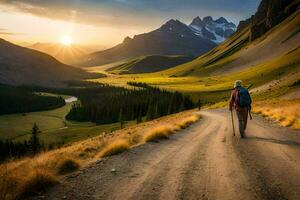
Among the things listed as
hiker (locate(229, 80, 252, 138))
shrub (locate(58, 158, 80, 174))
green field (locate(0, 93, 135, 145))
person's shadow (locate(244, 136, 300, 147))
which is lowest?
green field (locate(0, 93, 135, 145))

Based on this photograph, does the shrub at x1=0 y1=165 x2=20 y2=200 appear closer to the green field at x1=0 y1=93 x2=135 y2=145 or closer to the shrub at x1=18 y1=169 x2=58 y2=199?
the shrub at x1=18 y1=169 x2=58 y2=199

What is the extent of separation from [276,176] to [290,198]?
7.32ft

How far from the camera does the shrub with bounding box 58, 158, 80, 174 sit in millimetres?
13888

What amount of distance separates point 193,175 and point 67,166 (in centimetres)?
492

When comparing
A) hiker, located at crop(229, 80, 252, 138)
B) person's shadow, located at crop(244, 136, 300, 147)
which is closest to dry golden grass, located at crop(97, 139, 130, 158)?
hiker, located at crop(229, 80, 252, 138)

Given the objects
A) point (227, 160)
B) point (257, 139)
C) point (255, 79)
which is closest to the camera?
point (227, 160)

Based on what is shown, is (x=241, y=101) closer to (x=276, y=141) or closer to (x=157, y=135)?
(x=276, y=141)

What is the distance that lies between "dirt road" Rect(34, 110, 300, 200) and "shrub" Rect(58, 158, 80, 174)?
0.53m

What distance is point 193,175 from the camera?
1277 cm

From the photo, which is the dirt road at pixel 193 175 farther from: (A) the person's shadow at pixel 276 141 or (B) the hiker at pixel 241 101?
(B) the hiker at pixel 241 101

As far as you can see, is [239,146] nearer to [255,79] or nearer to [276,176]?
[276,176]

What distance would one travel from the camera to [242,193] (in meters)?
10.6

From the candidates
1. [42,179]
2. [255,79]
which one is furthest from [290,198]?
[255,79]

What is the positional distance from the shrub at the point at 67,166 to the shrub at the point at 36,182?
148 centimetres
